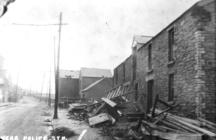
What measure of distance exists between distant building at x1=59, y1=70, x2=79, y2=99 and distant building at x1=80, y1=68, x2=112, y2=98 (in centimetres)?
466

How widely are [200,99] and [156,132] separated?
96.3 inches

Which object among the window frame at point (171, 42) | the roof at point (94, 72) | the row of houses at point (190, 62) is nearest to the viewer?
the row of houses at point (190, 62)

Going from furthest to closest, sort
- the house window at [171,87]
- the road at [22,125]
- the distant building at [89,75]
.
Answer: the distant building at [89,75] < the house window at [171,87] < the road at [22,125]

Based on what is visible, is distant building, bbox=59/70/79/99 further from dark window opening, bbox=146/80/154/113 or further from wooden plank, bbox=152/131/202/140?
wooden plank, bbox=152/131/202/140

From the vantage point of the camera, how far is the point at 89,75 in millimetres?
53406

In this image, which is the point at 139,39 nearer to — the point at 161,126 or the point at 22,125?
the point at 22,125

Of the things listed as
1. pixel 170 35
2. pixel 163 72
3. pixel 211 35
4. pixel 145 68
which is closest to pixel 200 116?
pixel 211 35

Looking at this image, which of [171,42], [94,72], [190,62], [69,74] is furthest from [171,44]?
[69,74]

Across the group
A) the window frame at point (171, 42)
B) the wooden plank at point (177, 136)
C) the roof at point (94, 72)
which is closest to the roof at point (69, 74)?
the roof at point (94, 72)

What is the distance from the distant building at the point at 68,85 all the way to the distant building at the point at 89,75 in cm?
466

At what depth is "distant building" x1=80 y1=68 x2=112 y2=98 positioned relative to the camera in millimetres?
52375

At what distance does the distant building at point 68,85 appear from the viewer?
5571cm

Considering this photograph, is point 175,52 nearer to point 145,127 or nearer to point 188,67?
point 188,67

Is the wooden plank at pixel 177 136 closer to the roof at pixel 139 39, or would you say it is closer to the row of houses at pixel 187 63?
the row of houses at pixel 187 63
